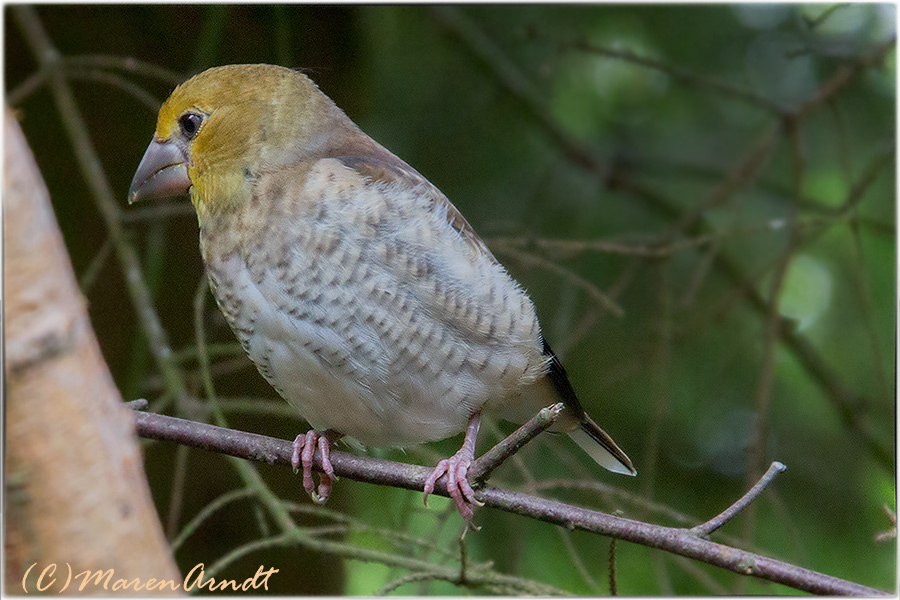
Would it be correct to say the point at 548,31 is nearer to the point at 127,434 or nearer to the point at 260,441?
the point at 260,441

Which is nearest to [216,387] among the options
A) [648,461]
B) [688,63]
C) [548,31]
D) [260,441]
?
[260,441]

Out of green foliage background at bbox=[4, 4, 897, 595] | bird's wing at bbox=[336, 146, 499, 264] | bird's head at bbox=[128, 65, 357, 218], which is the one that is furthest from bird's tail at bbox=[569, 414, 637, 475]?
bird's head at bbox=[128, 65, 357, 218]

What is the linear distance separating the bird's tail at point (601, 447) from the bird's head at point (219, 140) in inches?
22.5

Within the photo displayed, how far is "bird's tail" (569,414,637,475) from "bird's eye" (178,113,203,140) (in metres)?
0.70

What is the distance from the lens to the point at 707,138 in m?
2.13

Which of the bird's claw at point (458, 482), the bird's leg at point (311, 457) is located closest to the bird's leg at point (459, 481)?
the bird's claw at point (458, 482)

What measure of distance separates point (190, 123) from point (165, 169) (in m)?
0.07

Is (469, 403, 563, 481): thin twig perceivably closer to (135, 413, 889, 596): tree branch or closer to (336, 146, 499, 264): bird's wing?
(135, 413, 889, 596): tree branch

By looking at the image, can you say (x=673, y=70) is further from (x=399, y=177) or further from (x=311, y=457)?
(x=311, y=457)

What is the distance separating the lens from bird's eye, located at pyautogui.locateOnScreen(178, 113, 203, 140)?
1.21 m

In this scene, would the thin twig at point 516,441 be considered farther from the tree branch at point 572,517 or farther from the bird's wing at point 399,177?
the bird's wing at point 399,177

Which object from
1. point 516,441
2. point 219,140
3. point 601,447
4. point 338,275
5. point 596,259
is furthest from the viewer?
point 596,259

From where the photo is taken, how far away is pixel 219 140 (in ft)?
3.94

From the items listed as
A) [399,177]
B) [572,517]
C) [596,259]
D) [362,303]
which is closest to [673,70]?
[596,259]
